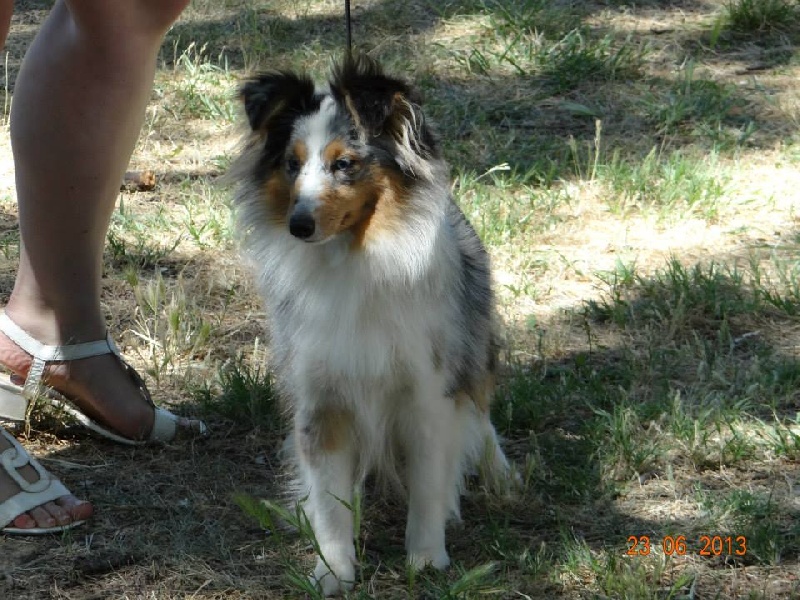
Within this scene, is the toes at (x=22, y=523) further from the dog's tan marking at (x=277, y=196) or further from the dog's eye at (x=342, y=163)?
the dog's eye at (x=342, y=163)

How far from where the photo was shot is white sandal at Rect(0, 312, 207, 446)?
10.7 ft

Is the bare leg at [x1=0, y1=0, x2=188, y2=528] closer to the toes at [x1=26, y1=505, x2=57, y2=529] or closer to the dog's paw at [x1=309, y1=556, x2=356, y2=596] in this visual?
the toes at [x1=26, y1=505, x2=57, y2=529]

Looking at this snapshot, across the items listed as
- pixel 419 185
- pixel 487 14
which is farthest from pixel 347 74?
pixel 487 14

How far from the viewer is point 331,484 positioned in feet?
8.95

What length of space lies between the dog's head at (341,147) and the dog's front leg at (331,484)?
0.46m

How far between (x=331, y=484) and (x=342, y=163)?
77 cm

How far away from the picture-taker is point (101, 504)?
3053mm

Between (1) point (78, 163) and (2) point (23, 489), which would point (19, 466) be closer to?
(2) point (23, 489)

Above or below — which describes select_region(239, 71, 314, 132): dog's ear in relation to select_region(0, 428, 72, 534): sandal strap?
above

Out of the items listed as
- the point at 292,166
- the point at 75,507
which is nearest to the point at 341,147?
the point at 292,166

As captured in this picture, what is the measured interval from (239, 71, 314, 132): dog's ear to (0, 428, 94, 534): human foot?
1070 millimetres

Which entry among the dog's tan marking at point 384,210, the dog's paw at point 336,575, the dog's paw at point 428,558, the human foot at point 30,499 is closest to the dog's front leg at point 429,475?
the dog's paw at point 428,558

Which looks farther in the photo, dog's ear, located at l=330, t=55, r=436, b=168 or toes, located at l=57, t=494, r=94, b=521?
toes, located at l=57, t=494, r=94, b=521
